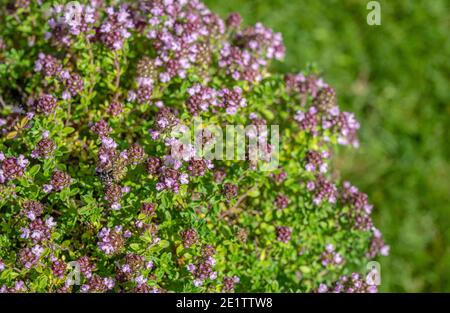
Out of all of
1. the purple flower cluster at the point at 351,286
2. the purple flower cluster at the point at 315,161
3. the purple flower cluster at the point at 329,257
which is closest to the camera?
the purple flower cluster at the point at 351,286

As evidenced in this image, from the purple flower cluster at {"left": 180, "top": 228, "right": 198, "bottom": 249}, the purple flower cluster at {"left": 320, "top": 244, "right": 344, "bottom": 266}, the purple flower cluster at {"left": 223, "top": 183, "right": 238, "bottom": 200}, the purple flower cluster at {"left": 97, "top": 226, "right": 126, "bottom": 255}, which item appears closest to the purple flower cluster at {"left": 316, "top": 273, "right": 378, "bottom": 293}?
the purple flower cluster at {"left": 320, "top": 244, "right": 344, "bottom": 266}

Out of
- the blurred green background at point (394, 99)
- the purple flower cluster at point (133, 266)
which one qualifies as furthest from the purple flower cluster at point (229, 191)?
the blurred green background at point (394, 99)

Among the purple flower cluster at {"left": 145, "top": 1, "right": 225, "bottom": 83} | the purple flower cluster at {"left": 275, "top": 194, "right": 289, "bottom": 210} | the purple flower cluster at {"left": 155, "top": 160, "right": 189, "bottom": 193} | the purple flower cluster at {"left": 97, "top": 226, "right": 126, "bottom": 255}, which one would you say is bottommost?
the purple flower cluster at {"left": 97, "top": 226, "right": 126, "bottom": 255}

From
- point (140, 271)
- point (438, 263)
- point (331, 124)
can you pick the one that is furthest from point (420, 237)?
point (140, 271)

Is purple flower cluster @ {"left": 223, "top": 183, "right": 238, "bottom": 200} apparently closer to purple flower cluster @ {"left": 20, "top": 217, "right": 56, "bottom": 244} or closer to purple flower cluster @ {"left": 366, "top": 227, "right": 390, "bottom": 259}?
purple flower cluster @ {"left": 20, "top": 217, "right": 56, "bottom": 244}

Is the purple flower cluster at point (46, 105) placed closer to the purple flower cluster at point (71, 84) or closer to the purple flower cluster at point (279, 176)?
the purple flower cluster at point (71, 84)
